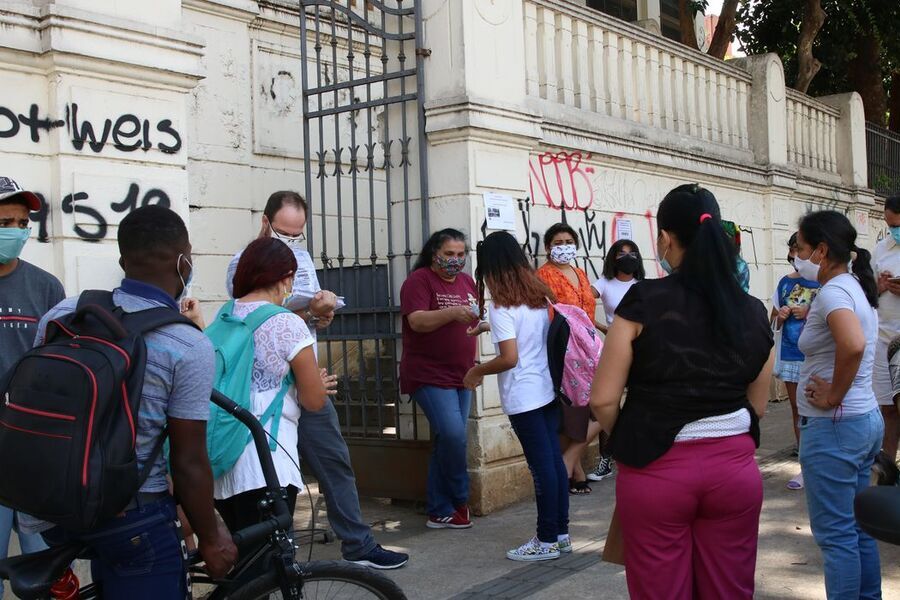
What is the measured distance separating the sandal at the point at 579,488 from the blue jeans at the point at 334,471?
2279 mm

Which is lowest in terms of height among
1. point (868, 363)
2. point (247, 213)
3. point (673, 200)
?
point (868, 363)

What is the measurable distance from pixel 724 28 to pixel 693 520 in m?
11.8

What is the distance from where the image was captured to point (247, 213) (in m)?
7.84

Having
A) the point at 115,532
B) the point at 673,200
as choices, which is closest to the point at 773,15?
the point at 673,200

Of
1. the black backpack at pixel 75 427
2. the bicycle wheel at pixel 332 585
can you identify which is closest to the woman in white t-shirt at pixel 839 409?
the bicycle wheel at pixel 332 585

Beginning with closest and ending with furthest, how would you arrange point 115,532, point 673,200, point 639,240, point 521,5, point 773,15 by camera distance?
point 115,532
point 673,200
point 521,5
point 639,240
point 773,15

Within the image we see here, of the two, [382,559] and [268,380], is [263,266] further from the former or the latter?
[382,559]

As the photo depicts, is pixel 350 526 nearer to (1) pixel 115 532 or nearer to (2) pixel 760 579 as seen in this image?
(2) pixel 760 579

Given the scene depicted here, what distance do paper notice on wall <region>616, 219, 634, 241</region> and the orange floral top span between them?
1432 millimetres

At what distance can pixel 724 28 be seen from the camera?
44.4 feet

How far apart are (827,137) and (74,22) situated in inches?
414

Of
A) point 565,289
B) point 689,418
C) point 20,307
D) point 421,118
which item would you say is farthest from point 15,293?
point 565,289

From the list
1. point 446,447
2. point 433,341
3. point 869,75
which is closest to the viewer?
point 446,447

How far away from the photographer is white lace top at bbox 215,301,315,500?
11.5ft
